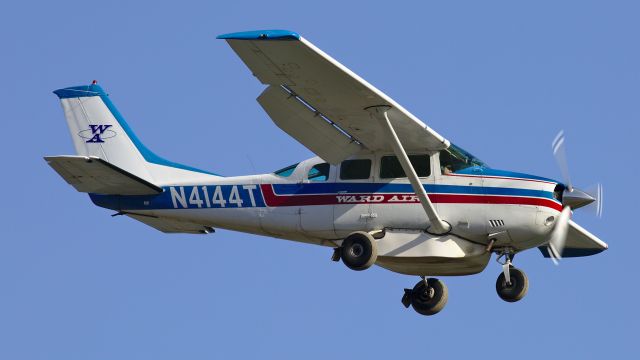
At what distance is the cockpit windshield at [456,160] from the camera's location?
20500 millimetres

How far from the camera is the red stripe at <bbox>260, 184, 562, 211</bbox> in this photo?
19.9m

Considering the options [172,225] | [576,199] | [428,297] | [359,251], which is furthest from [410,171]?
[172,225]

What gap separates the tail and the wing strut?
5.21 metres

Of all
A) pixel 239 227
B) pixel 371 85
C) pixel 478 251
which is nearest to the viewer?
pixel 371 85

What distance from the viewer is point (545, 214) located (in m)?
19.8

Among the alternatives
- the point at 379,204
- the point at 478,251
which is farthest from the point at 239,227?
the point at 478,251

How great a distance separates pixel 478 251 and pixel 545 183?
4.90ft

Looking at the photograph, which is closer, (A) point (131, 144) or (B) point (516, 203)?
(B) point (516, 203)

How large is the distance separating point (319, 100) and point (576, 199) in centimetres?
423

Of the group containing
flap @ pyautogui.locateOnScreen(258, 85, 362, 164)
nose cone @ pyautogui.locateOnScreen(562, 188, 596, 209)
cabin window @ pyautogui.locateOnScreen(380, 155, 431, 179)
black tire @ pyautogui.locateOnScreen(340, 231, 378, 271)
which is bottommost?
black tire @ pyautogui.locateOnScreen(340, 231, 378, 271)

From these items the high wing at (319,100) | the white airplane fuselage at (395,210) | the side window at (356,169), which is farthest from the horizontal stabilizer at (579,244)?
the side window at (356,169)

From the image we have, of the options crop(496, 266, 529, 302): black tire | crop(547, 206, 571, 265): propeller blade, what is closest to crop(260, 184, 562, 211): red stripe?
crop(547, 206, 571, 265): propeller blade

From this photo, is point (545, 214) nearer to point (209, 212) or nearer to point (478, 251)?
point (478, 251)

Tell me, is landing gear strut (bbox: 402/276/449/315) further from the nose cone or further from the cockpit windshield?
the nose cone
